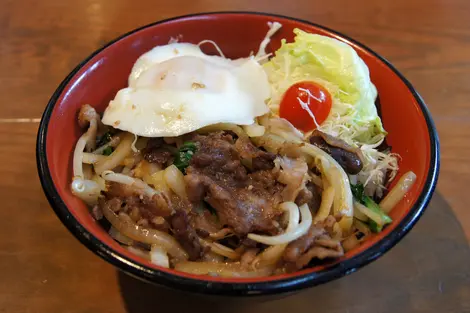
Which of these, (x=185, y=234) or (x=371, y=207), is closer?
(x=185, y=234)

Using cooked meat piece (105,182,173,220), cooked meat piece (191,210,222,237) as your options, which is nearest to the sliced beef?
cooked meat piece (191,210,222,237)

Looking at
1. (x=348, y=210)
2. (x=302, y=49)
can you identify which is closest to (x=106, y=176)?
(x=348, y=210)

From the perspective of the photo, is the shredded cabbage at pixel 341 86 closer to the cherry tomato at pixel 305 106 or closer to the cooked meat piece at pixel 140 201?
the cherry tomato at pixel 305 106

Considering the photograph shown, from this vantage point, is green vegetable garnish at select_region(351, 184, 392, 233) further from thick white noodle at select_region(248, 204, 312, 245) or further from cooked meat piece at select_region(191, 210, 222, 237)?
cooked meat piece at select_region(191, 210, 222, 237)

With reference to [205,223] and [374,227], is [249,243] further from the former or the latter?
[374,227]

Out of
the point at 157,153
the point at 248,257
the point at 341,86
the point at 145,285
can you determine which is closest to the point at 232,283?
the point at 248,257

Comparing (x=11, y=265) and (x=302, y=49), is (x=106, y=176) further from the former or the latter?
(x=302, y=49)
